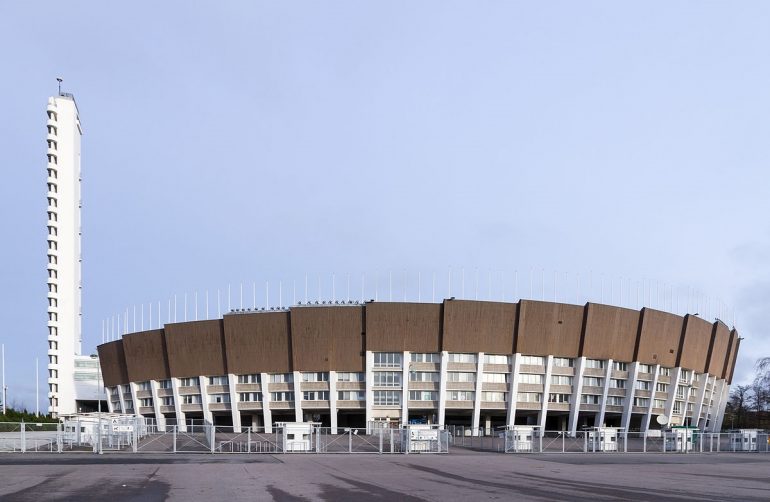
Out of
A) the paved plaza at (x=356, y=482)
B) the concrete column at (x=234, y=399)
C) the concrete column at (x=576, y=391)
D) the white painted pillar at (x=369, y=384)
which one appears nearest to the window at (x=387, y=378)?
the white painted pillar at (x=369, y=384)

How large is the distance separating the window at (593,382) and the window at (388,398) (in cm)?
2459

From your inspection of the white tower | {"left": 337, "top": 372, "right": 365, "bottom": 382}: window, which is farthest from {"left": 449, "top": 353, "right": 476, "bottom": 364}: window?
the white tower

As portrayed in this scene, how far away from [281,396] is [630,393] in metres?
46.2

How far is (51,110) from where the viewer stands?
142 meters

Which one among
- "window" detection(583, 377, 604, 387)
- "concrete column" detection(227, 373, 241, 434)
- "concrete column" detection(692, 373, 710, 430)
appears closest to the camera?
"concrete column" detection(227, 373, 241, 434)

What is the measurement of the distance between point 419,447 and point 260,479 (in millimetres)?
28797

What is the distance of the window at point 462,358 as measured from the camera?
336ft

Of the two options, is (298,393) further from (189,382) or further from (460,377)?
(460,377)

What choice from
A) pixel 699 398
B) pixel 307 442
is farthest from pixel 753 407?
pixel 307 442

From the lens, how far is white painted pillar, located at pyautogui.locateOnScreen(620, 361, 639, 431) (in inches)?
4309

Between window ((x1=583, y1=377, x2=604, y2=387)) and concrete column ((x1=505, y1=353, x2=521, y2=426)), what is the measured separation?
10.2 metres

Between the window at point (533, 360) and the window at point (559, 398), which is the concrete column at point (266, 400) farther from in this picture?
the window at point (559, 398)

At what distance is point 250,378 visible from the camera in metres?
105

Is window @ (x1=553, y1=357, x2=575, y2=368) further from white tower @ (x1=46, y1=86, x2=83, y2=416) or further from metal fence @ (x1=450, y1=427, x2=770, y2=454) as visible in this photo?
white tower @ (x1=46, y1=86, x2=83, y2=416)
